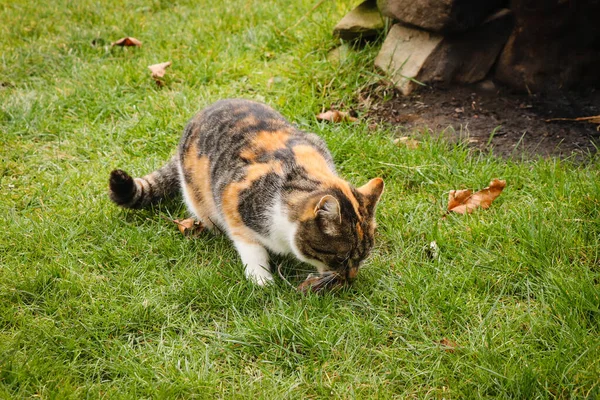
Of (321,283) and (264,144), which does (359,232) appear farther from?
(264,144)

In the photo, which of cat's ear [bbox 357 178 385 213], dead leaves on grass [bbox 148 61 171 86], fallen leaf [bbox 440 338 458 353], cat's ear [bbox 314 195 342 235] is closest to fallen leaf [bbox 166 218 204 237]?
cat's ear [bbox 314 195 342 235]

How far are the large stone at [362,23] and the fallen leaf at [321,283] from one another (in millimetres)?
2744

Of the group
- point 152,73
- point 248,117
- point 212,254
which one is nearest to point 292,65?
point 152,73

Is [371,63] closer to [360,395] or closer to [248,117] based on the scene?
[248,117]

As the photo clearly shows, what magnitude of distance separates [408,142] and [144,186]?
196 centimetres

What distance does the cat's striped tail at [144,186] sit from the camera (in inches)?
142

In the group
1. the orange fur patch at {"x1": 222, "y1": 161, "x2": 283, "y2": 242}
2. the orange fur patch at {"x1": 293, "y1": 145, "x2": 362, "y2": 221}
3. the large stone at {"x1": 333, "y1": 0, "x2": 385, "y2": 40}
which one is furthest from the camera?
the large stone at {"x1": 333, "y1": 0, "x2": 385, "y2": 40}

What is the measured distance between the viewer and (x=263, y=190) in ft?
11.1

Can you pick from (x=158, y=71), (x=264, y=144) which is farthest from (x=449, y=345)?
(x=158, y=71)

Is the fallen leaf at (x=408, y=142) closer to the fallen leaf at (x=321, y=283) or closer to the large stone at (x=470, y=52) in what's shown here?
the large stone at (x=470, y=52)

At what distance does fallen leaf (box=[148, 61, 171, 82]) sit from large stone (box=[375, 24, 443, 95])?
1955 millimetres

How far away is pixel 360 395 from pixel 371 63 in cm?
331

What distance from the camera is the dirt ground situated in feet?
14.0

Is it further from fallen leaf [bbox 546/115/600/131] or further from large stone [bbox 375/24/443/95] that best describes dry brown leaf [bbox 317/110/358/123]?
fallen leaf [bbox 546/115/600/131]
